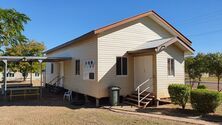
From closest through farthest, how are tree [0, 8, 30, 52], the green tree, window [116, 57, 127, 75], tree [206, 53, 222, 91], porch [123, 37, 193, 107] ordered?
tree [0, 8, 30, 52]
porch [123, 37, 193, 107]
window [116, 57, 127, 75]
tree [206, 53, 222, 91]
the green tree

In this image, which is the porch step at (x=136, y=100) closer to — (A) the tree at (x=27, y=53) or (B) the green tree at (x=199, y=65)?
(B) the green tree at (x=199, y=65)

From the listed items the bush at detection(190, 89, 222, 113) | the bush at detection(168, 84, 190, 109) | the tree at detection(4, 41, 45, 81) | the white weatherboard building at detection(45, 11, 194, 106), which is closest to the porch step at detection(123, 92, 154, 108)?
the white weatherboard building at detection(45, 11, 194, 106)

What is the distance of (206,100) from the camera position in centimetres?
1052

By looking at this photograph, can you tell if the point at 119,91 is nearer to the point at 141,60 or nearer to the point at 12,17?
the point at 141,60

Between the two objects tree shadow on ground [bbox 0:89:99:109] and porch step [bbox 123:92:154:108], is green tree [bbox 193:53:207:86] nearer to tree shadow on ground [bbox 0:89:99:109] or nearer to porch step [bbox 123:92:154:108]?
porch step [bbox 123:92:154:108]

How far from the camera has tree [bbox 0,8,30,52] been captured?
9.84m

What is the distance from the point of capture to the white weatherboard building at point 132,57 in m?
13.9

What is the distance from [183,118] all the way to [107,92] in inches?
216

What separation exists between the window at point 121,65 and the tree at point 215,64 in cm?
1110

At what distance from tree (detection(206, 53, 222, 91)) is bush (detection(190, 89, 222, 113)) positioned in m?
12.0

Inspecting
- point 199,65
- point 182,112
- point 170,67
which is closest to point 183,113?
point 182,112

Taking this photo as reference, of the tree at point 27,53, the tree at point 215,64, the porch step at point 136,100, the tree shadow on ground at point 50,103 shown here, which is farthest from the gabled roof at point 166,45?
the tree at point 27,53

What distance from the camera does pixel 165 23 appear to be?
16.6m

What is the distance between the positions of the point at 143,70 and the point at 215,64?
10.6m
